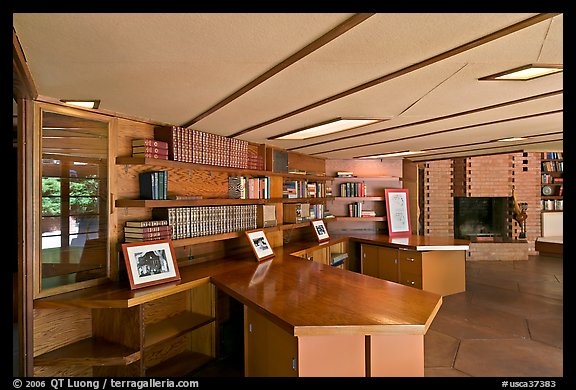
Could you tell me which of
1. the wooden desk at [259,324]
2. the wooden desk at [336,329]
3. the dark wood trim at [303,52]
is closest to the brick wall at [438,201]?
the wooden desk at [259,324]

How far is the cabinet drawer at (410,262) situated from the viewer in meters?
4.76

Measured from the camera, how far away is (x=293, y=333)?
1794 mm

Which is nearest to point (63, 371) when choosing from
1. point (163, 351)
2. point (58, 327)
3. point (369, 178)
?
point (58, 327)

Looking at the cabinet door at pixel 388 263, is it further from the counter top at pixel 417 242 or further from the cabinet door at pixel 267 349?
the cabinet door at pixel 267 349

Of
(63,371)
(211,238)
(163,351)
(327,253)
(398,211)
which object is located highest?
(398,211)

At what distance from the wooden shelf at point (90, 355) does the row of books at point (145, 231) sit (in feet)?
2.66

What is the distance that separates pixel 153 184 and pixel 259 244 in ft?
4.64

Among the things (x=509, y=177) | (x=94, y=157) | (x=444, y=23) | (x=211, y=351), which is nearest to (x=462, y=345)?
(x=211, y=351)

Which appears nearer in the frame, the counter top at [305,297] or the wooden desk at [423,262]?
the counter top at [305,297]

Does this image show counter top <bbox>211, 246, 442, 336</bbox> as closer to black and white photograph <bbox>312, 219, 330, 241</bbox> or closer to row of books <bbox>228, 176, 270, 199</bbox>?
row of books <bbox>228, 176, 270, 199</bbox>

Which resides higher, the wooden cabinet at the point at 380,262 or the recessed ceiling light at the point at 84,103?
the recessed ceiling light at the point at 84,103

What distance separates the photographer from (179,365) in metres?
2.89

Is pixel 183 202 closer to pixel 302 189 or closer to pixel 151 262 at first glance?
pixel 151 262
